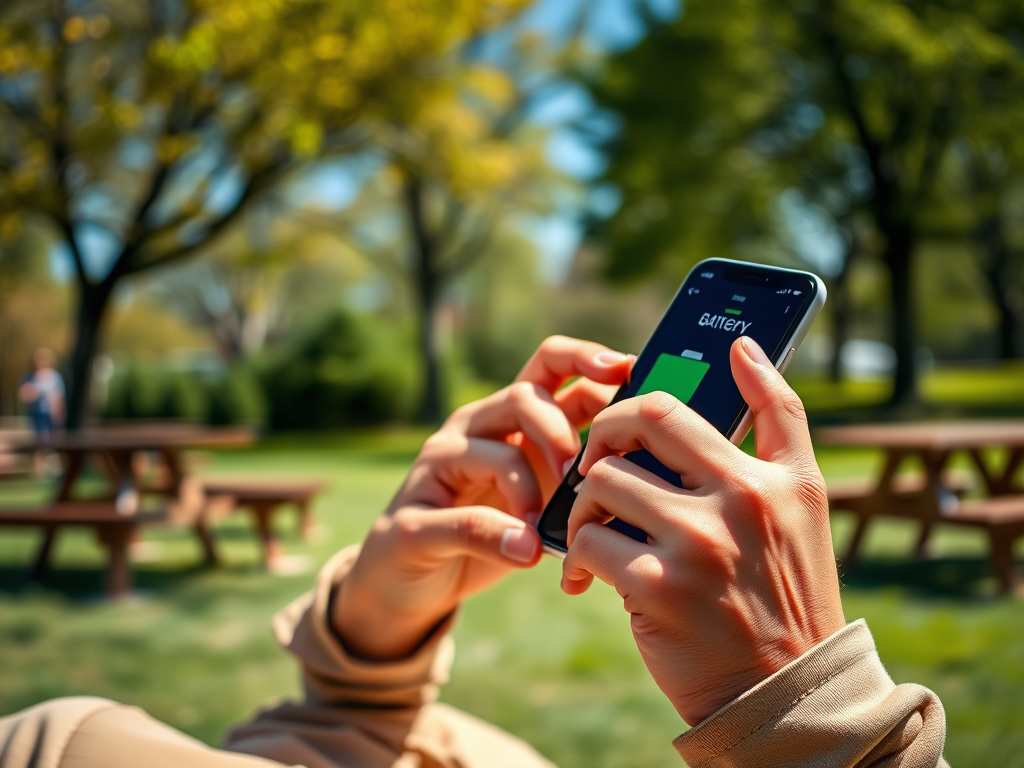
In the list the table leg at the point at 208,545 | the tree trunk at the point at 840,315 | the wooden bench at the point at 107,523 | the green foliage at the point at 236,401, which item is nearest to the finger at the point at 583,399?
the wooden bench at the point at 107,523

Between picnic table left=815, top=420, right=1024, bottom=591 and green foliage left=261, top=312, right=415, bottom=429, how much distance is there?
55.4ft

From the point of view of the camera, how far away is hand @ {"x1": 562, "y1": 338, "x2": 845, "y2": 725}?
102cm

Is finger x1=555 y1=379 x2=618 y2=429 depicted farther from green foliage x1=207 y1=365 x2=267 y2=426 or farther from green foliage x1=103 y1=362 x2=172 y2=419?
green foliage x1=103 y1=362 x2=172 y2=419

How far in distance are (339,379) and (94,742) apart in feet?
72.8

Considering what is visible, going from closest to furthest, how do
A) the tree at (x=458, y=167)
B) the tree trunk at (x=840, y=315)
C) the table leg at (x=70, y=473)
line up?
the table leg at (x=70, y=473), the tree at (x=458, y=167), the tree trunk at (x=840, y=315)

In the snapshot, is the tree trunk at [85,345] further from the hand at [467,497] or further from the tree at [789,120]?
the hand at [467,497]

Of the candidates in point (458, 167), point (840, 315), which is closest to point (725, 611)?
point (458, 167)

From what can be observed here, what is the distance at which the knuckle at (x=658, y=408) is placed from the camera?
1.06 m

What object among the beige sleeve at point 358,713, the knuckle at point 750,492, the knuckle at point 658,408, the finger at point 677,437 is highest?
the knuckle at point 658,408

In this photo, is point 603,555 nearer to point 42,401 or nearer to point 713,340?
point 713,340

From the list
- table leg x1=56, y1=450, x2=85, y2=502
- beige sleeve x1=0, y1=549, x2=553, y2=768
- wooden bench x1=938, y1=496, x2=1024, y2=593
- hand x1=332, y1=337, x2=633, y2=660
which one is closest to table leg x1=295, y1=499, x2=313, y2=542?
table leg x1=56, y1=450, x2=85, y2=502

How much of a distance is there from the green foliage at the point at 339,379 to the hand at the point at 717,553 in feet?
73.7

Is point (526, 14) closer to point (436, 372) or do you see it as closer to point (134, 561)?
point (436, 372)

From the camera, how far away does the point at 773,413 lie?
1.10 meters
